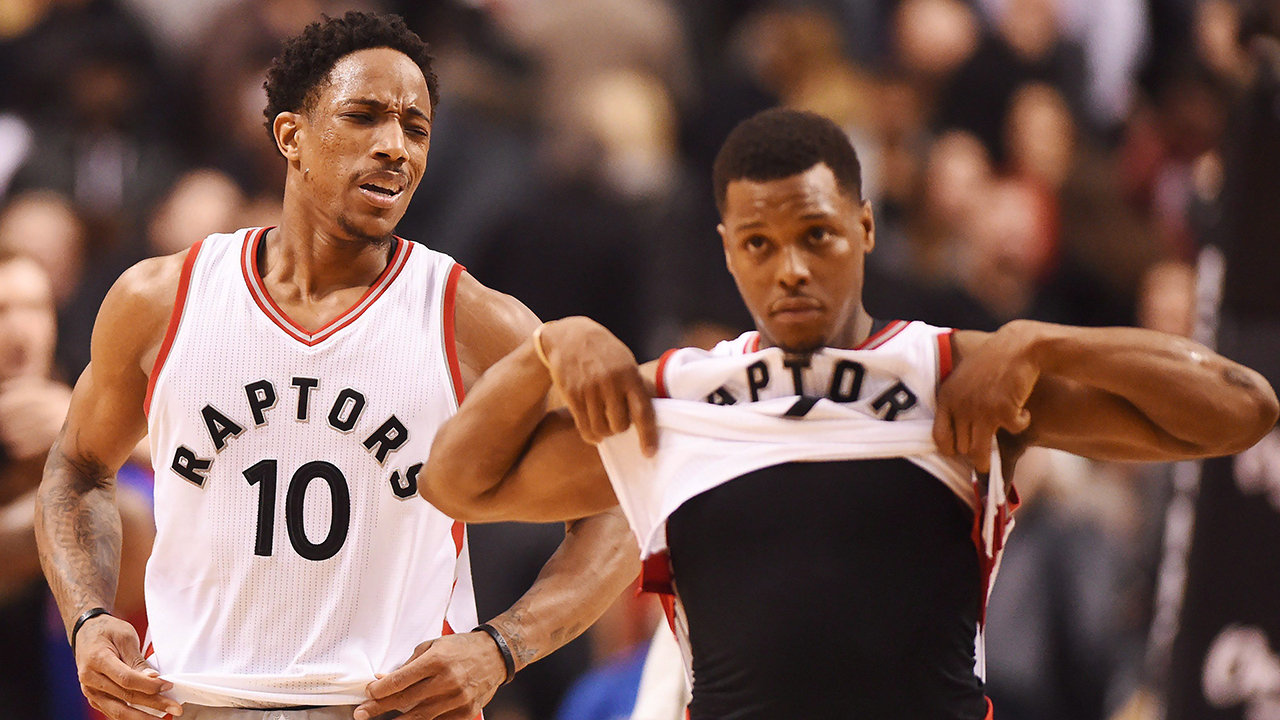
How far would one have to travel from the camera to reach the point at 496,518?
2879 mm

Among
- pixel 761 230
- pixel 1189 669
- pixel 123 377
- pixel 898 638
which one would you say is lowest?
pixel 1189 669

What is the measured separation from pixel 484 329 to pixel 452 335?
0.24 ft

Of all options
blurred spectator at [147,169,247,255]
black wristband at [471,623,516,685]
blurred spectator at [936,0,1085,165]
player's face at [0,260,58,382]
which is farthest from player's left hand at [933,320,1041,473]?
blurred spectator at [936,0,1085,165]

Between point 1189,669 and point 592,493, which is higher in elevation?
point 592,493

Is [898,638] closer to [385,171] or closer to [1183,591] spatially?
[385,171]

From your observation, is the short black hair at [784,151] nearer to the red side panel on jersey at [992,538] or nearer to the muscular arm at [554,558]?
the red side panel on jersey at [992,538]

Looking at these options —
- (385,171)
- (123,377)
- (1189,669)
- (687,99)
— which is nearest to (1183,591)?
(1189,669)

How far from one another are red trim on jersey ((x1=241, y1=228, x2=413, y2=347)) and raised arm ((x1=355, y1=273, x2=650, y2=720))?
165 millimetres

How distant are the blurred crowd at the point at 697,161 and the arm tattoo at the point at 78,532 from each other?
9.39 ft

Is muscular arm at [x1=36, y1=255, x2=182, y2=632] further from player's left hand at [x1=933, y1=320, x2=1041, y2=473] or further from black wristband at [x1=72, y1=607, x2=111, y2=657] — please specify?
player's left hand at [x1=933, y1=320, x2=1041, y2=473]

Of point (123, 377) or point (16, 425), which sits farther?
point (16, 425)

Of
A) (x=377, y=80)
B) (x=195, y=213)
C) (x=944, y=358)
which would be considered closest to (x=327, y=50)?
(x=377, y=80)

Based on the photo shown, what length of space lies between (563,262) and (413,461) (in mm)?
4025

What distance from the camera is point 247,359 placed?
11.2 ft
